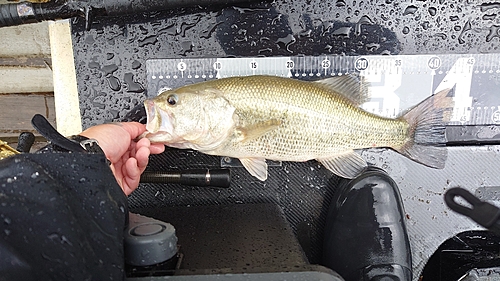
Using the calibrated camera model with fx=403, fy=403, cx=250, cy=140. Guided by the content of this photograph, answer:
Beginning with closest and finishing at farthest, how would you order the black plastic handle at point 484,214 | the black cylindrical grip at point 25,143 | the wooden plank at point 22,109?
the black plastic handle at point 484,214
the black cylindrical grip at point 25,143
the wooden plank at point 22,109

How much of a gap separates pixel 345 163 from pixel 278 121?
0.32 m

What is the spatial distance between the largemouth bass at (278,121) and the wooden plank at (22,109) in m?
1.04

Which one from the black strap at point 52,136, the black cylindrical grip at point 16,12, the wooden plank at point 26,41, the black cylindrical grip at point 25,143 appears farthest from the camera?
the wooden plank at point 26,41

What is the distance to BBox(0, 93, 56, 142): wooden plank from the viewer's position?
203 cm

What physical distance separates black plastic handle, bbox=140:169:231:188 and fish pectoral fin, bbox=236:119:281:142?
279 mm

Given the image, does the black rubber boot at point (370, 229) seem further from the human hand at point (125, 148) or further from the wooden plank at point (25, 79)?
the wooden plank at point (25, 79)

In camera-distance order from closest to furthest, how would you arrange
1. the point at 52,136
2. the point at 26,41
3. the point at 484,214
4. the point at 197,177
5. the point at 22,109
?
the point at 52,136 → the point at 484,214 → the point at 197,177 → the point at 26,41 → the point at 22,109

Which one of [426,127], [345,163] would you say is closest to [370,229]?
[345,163]

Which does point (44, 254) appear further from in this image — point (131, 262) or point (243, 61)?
point (243, 61)

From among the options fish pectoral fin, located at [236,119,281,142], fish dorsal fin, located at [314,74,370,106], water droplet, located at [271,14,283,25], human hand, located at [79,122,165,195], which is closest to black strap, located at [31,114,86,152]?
human hand, located at [79,122,165,195]

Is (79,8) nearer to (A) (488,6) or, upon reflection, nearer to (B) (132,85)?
(B) (132,85)

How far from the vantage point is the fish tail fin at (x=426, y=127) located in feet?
4.78

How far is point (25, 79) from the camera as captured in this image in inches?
78.2

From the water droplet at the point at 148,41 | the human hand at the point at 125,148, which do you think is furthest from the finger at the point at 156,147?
the water droplet at the point at 148,41
